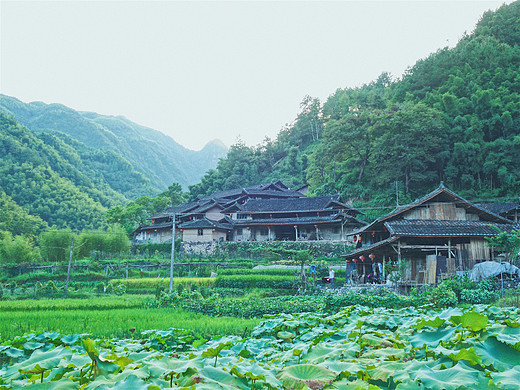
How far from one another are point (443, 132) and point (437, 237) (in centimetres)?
2018

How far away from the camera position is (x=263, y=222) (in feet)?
120

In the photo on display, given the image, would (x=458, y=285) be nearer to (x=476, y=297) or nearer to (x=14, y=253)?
(x=476, y=297)

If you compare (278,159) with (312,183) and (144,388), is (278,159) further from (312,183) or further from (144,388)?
(144,388)

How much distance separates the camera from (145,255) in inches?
1389

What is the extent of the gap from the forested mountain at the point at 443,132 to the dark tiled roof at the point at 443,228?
1528 cm

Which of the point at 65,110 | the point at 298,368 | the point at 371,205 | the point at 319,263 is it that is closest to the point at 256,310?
the point at 298,368

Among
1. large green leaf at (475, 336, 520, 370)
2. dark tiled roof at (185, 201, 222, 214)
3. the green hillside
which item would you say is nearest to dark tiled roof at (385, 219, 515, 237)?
large green leaf at (475, 336, 520, 370)

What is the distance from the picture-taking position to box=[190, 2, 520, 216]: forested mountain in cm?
3219

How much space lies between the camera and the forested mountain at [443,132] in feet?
106

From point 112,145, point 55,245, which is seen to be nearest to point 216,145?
point 112,145

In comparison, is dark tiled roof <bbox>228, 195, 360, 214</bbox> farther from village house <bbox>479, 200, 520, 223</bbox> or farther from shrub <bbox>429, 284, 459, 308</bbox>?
shrub <bbox>429, 284, 459, 308</bbox>

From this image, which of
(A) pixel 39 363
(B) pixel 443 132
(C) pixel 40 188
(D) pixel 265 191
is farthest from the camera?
(C) pixel 40 188

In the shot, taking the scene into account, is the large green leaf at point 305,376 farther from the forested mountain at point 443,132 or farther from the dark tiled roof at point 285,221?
the forested mountain at point 443,132

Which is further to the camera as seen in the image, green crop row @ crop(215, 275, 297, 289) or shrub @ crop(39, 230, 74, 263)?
shrub @ crop(39, 230, 74, 263)
